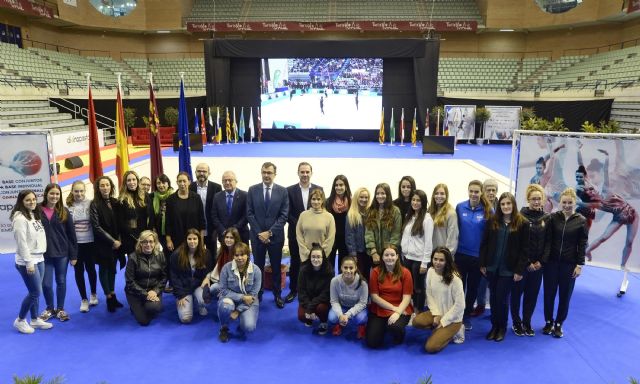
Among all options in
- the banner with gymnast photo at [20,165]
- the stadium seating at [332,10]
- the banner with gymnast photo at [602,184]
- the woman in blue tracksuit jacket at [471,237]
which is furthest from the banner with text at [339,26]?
the woman in blue tracksuit jacket at [471,237]

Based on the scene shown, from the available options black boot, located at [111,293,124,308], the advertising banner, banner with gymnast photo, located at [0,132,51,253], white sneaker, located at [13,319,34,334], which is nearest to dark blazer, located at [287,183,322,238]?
black boot, located at [111,293,124,308]

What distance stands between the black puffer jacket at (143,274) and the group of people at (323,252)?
0.04 ft

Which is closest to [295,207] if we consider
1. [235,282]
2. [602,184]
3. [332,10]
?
[235,282]

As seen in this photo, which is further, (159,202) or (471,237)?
(159,202)

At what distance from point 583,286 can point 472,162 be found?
9.91 meters

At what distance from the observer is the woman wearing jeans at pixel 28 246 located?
4.05 m

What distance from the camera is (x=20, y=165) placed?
19.1 feet

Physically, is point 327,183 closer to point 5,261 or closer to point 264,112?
point 5,261

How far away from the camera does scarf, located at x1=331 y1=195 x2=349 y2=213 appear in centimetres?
476

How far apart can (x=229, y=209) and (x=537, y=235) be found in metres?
3.22

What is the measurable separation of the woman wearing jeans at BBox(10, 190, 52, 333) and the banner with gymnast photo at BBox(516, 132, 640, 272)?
5775mm

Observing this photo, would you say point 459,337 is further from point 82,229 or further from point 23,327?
point 23,327

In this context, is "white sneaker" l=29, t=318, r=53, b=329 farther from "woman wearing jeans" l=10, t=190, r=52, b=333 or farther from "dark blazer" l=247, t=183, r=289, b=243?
"dark blazer" l=247, t=183, r=289, b=243

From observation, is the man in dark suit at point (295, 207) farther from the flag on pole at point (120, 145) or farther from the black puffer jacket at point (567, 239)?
the flag on pole at point (120, 145)
